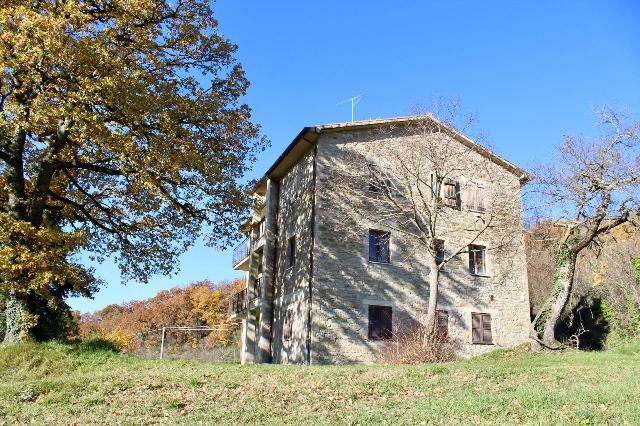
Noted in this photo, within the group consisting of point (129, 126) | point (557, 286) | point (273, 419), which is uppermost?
point (129, 126)

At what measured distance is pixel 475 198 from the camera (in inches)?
997

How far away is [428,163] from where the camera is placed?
75.9ft

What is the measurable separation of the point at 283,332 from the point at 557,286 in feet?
35.2

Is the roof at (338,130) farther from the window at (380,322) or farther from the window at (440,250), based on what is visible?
the window at (380,322)

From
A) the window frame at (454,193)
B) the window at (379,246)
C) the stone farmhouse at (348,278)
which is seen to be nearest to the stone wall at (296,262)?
the stone farmhouse at (348,278)

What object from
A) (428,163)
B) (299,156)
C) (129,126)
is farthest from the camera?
(299,156)

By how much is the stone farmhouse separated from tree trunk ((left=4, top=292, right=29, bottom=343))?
8.12 meters

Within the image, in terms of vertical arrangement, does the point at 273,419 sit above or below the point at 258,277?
below

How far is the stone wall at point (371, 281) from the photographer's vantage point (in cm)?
2094

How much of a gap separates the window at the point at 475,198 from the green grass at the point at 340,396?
11023 millimetres

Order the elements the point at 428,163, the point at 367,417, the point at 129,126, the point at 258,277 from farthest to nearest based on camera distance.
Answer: the point at 258,277, the point at 428,163, the point at 129,126, the point at 367,417


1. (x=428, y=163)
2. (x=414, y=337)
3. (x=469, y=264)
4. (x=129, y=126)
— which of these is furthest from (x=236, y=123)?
(x=469, y=264)

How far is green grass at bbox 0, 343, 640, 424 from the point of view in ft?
31.4

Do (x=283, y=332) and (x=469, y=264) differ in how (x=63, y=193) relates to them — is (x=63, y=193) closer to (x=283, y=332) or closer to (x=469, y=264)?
(x=283, y=332)
